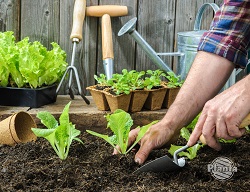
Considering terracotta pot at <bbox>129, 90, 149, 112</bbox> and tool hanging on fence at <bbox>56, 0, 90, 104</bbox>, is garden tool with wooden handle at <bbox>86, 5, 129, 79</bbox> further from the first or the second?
terracotta pot at <bbox>129, 90, 149, 112</bbox>

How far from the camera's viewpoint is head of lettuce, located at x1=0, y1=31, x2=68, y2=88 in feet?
9.27

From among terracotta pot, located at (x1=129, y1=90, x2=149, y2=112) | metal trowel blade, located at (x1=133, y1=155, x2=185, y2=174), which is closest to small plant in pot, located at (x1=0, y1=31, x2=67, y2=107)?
terracotta pot, located at (x1=129, y1=90, x2=149, y2=112)

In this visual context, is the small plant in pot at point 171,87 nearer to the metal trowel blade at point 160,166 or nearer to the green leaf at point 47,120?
the green leaf at point 47,120

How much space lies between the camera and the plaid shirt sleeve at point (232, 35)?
2.12 meters

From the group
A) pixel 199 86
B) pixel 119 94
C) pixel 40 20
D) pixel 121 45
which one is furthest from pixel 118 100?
pixel 40 20

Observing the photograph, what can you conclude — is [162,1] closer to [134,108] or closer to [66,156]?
[134,108]

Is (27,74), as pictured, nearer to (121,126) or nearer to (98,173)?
(121,126)

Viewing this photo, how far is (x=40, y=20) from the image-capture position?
340cm

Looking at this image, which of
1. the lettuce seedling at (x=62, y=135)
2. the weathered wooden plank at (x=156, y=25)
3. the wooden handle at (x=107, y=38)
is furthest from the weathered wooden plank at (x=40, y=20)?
the lettuce seedling at (x=62, y=135)

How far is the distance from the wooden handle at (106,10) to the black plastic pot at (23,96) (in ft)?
2.01

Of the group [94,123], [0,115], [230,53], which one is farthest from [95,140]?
[230,53]

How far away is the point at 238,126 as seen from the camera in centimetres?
177

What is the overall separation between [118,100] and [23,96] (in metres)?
0.51

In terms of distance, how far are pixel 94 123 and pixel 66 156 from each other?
676 millimetres
